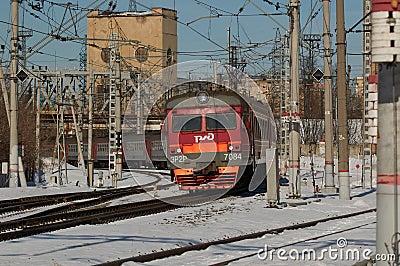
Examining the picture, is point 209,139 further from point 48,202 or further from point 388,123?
point 388,123

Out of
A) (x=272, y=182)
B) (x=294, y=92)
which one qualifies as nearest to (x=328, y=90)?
(x=294, y=92)

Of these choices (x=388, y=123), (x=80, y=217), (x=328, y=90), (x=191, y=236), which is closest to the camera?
(x=388, y=123)

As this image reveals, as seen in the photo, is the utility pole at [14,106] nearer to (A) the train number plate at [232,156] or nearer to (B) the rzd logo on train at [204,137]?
(B) the rzd logo on train at [204,137]

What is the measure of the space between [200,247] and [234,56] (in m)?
35.1

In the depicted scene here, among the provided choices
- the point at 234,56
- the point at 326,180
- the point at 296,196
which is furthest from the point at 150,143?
the point at 296,196

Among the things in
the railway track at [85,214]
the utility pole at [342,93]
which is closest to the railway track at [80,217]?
the railway track at [85,214]

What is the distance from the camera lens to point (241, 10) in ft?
96.8

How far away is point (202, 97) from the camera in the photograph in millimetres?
25672

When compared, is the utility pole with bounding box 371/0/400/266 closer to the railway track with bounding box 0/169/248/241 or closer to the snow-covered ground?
the snow-covered ground

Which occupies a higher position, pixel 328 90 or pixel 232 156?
pixel 328 90

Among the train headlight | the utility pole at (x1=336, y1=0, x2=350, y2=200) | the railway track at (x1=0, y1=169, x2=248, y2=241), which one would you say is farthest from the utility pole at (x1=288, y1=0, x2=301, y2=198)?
the railway track at (x1=0, y1=169, x2=248, y2=241)

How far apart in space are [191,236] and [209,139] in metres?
8.90

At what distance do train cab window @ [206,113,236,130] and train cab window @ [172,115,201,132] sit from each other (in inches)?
13.8

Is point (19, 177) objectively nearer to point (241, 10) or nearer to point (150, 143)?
point (241, 10)
